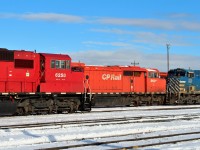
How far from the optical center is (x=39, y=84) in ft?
73.1

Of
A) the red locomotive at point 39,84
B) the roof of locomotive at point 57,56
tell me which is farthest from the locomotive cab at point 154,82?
the roof of locomotive at point 57,56

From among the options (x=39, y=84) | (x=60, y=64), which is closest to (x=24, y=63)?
(x=39, y=84)

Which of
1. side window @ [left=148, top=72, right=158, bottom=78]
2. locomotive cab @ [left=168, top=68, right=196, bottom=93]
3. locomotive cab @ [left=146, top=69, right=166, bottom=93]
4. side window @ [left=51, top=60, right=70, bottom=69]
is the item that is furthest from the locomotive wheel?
locomotive cab @ [left=168, top=68, right=196, bottom=93]

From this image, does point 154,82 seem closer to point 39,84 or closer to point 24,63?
point 39,84

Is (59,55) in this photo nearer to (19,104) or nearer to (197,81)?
(19,104)

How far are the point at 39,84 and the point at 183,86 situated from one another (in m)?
18.8

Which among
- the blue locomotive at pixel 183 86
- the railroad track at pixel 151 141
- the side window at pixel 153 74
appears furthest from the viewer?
the blue locomotive at pixel 183 86

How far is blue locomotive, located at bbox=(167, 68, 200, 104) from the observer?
3612 cm

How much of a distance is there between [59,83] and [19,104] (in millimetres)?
3275

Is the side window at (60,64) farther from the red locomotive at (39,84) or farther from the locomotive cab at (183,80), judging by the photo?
the locomotive cab at (183,80)

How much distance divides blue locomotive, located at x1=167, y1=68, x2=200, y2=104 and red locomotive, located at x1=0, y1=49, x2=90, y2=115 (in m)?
14.5

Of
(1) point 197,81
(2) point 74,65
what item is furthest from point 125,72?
(1) point 197,81

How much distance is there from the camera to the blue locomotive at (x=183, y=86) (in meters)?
36.1

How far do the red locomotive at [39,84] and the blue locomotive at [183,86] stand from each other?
14458 millimetres
